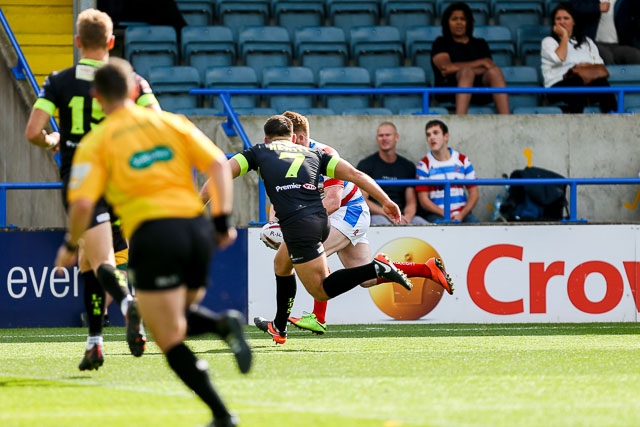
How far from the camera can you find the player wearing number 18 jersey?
7.80 m

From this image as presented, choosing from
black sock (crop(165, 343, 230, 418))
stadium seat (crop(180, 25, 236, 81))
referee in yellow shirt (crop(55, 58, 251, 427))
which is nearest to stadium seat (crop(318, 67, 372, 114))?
stadium seat (crop(180, 25, 236, 81))

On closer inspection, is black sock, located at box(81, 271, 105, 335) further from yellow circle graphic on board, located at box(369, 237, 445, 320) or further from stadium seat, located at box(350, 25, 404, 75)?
stadium seat, located at box(350, 25, 404, 75)

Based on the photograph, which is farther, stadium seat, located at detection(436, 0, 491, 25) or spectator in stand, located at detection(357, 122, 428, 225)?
stadium seat, located at detection(436, 0, 491, 25)

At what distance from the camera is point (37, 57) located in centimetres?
1730

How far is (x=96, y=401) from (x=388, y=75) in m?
10.5

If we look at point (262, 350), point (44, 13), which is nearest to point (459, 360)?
point (262, 350)

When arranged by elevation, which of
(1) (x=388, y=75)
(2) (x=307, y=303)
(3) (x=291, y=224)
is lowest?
(2) (x=307, y=303)

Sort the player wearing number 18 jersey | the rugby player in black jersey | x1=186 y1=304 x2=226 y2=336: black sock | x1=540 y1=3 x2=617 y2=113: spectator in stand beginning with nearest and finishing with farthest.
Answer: x1=186 y1=304 x2=226 y2=336: black sock
the player wearing number 18 jersey
the rugby player in black jersey
x1=540 y1=3 x2=617 y2=113: spectator in stand

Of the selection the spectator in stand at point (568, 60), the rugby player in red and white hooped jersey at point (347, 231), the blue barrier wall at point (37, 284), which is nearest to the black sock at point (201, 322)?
the rugby player in red and white hooped jersey at point (347, 231)

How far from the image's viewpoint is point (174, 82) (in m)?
16.2

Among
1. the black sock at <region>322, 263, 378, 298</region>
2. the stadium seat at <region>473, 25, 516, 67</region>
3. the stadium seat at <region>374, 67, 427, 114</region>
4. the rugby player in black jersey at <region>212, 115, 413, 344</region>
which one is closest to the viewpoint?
the rugby player in black jersey at <region>212, 115, 413, 344</region>

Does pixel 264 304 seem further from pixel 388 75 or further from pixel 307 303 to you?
pixel 388 75

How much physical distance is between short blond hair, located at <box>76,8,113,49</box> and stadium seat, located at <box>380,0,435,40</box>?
999 cm

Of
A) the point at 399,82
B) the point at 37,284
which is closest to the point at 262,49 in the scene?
the point at 399,82
